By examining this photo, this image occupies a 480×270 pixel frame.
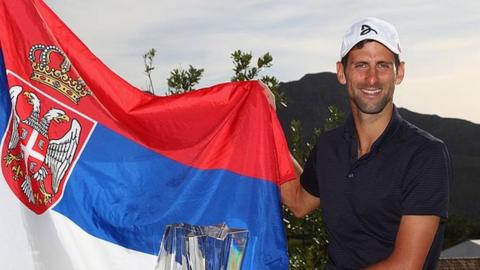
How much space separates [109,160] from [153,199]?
355 mm

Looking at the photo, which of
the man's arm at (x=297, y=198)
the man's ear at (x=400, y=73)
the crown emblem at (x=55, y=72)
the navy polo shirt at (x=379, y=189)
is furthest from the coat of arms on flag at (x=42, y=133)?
the man's ear at (x=400, y=73)

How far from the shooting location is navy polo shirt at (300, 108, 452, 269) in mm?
4012

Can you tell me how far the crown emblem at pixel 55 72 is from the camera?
16.3ft

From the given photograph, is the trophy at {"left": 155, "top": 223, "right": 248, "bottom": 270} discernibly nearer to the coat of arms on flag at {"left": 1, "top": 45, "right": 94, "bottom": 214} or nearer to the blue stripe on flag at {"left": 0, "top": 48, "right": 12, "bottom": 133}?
the coat of arms on flag at {"left": 1, "top": 45, "right": 94, "bottom": 214}

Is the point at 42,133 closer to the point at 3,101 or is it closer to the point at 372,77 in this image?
the point at 3,101

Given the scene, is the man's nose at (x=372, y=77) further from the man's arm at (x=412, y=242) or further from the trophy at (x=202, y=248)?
the trophy at (x=202, y=248)

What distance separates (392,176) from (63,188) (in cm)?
187

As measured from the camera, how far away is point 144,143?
5121 mm

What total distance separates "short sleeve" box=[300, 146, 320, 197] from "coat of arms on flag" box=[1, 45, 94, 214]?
1279 millimetres

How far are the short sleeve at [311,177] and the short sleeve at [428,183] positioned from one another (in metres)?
0.85

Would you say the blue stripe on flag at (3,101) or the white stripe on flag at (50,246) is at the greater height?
the blue stripe on flag at (3,101)

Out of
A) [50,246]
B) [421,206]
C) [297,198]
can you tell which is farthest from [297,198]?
[50,246]

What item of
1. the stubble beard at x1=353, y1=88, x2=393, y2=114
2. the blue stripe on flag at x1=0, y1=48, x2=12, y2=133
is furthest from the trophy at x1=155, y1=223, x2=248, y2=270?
the blue stripe on flag at x1=0, y1=48, x2=12, y2=133

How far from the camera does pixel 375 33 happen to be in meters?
4.15
